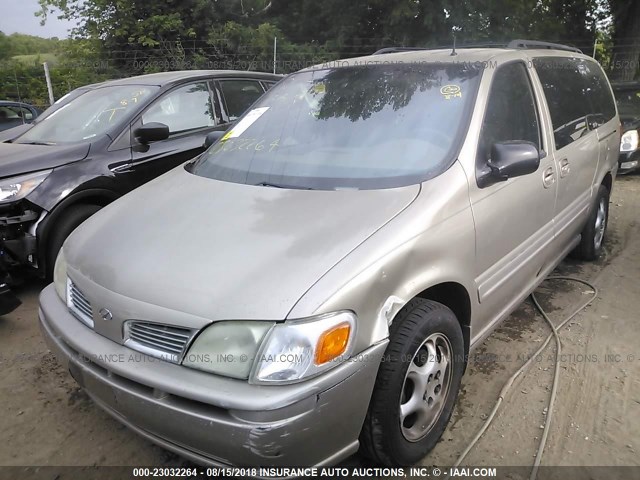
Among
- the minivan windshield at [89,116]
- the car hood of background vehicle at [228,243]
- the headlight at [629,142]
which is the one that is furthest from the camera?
the headlight at [629,142]

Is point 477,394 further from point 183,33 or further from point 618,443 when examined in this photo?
point 183,33

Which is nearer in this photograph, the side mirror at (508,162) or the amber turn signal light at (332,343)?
the amber turn signal light at (332,343)

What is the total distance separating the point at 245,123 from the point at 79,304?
1553 millimetres

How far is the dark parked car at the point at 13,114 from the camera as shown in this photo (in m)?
8.54

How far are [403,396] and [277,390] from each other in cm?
69

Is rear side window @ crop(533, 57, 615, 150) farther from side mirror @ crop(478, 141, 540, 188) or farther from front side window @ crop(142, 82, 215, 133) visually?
front side window @ crop(142, 82, 215, 133)

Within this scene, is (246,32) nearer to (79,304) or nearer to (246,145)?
(246,145)

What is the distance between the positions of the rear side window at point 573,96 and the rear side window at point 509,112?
0.28m

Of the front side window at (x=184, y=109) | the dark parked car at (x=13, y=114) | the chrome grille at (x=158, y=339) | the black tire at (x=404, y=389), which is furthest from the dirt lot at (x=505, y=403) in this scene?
the dark parked car at (x=13, y=114)

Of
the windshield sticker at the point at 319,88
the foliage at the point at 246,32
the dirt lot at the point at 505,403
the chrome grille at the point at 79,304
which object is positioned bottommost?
the dirt lot at the point at 505,403

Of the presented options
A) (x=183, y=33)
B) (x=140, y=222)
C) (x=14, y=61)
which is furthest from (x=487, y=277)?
(x=14, y=61)

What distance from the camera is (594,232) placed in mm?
4500

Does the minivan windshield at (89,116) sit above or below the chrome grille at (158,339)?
above

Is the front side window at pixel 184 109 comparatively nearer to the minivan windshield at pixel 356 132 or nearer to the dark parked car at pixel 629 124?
the minivan windshield at pixel 356 132
